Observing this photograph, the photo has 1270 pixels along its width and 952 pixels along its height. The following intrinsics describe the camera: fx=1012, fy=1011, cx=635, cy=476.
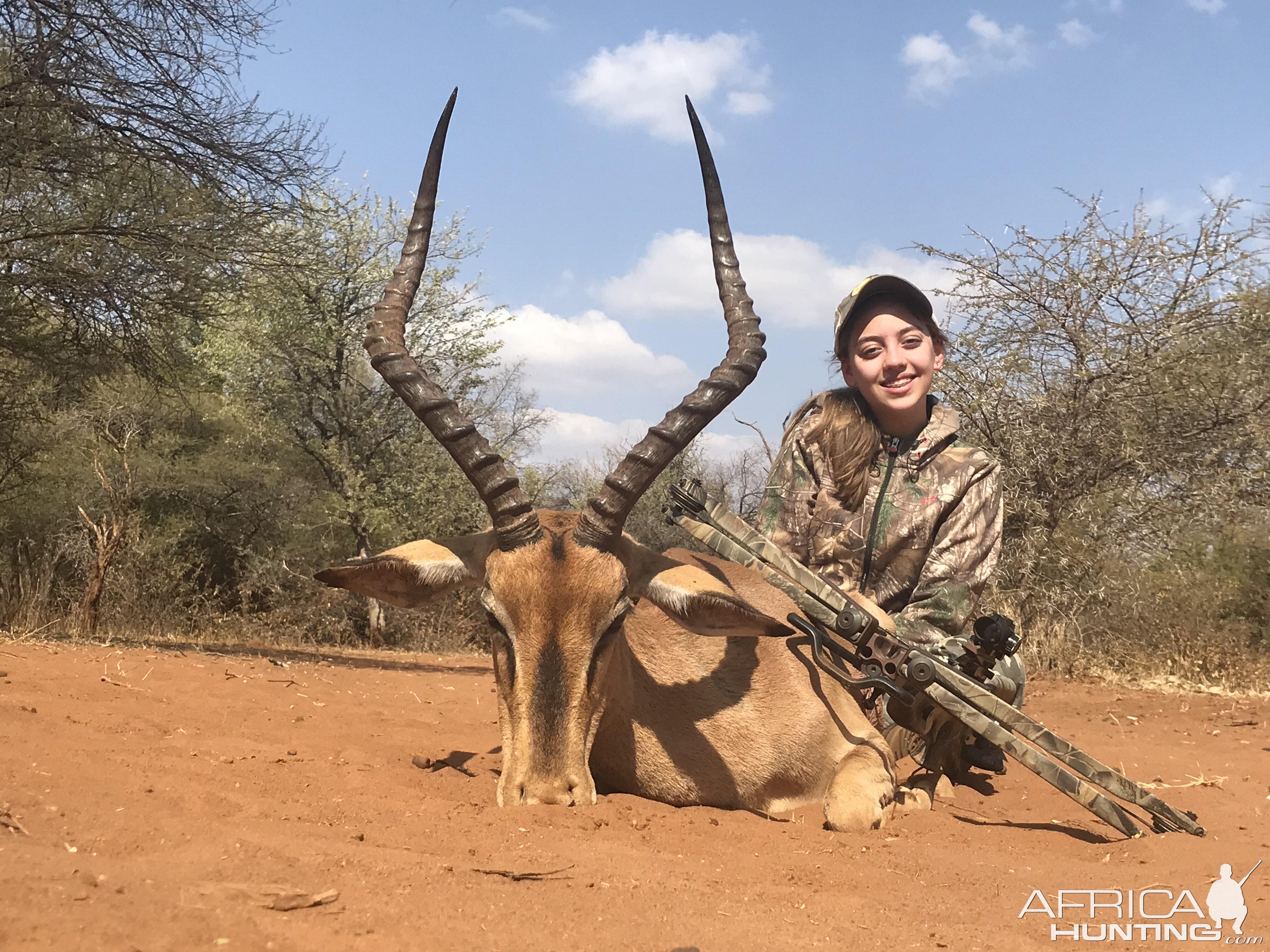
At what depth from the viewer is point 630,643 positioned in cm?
553

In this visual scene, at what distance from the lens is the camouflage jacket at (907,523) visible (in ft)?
20.8

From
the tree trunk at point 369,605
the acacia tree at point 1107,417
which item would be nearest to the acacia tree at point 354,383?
the tree trunk at point 369,605

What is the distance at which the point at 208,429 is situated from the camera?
21781mm

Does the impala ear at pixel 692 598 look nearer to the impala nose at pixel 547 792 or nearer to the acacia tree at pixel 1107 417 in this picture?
the impala nose at pixel 547 792

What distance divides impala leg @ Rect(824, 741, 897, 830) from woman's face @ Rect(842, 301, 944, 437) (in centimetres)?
223

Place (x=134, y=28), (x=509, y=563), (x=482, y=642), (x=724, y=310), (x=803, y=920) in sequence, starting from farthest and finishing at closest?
(x=482, y=642)
(x=134, y=28)
(x=724, y=310)
(x=509, y=563)
(x=803, y=920)

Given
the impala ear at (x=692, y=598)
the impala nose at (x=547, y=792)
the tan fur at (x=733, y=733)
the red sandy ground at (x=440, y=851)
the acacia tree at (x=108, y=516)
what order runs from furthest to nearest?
the acacia tree at (x=108, y=516), the tan fur at (x=733, y=733), the impala ear at (x=692, y=598), the impala nose at (x=547, y=792), the red sandy ground at (x=440, y=851)

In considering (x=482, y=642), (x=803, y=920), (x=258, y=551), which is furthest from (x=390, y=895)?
(x=258, y=551)

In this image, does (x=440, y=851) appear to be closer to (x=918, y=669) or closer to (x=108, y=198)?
(x=918, y=669)

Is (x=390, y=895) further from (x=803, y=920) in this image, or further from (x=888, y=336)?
(x=888, y=336)

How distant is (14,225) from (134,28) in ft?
10.3

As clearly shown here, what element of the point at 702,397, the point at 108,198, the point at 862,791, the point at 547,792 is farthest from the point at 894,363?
the point at 108,198

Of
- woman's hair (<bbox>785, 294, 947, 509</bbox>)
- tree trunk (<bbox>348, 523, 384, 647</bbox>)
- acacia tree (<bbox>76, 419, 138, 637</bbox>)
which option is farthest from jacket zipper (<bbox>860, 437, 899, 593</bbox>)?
tree trunk (<bbox>348, 523, 384, 647</bbox>)

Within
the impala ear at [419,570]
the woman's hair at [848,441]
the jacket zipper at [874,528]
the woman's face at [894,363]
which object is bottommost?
the impala ear at [419,570]
